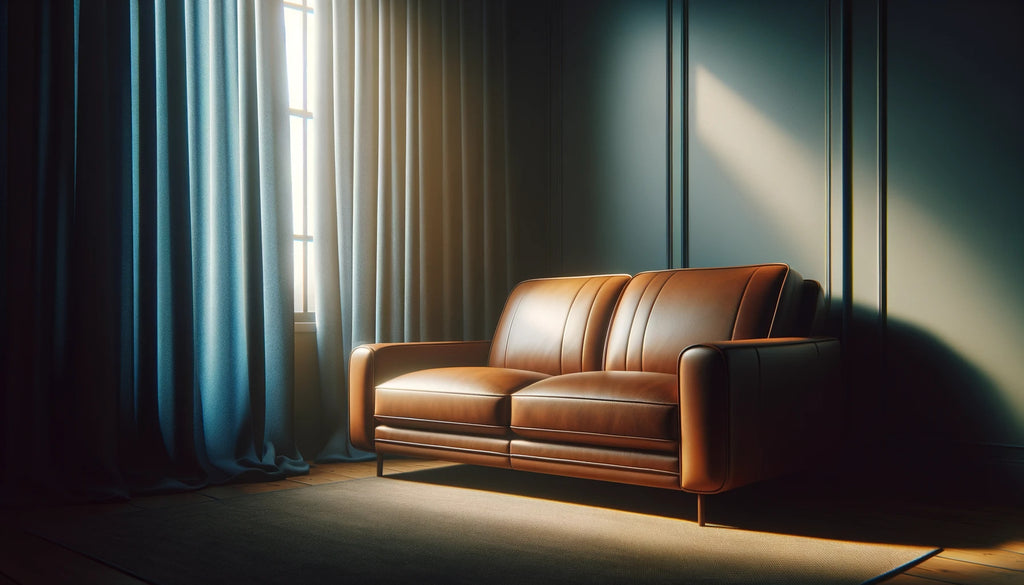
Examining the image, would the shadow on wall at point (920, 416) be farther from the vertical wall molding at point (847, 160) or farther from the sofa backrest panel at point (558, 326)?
the sofa backrest panel at point (558, 326)

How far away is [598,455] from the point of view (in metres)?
2.40

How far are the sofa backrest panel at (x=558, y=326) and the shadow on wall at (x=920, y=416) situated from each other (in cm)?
93

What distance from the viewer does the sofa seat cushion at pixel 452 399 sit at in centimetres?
265

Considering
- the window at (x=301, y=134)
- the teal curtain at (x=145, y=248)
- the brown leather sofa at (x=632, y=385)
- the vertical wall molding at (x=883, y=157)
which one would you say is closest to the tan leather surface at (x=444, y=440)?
the brown leather sofa at (x=632, y=385)

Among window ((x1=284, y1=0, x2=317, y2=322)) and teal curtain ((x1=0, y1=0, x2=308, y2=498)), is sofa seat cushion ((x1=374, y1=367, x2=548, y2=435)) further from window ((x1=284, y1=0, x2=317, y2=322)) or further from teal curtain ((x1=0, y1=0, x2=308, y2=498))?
window ((x1=284, y1=0, x2=317, y2=322))

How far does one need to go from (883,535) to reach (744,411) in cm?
49

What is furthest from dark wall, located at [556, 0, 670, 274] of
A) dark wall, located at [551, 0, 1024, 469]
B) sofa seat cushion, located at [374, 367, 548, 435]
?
sofa seat cushion, located at [374, 367, 548, 435]

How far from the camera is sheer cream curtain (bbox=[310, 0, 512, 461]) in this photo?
360 centimetres

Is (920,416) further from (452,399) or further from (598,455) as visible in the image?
(452,399)

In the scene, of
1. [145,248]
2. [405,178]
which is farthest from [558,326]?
[145,248]

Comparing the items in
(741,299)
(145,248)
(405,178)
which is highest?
(405,178)

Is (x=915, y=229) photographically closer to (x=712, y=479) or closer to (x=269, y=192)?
(x=712, y=479)

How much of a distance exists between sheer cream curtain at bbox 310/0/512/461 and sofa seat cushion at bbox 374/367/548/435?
71 centimetres

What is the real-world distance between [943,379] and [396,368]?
1975mm
